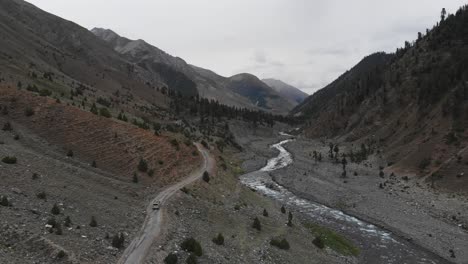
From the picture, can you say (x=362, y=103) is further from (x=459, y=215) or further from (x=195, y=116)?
(x=459, y=215)

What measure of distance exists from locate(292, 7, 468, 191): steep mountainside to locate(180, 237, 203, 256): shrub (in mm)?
46319

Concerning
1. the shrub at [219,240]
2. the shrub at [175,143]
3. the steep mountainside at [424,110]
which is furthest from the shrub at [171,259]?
the steep mountainside at [424,110]

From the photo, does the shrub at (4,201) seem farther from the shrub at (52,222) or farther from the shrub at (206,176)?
the shrub at (206,176)

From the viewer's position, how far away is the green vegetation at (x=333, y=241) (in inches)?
1590

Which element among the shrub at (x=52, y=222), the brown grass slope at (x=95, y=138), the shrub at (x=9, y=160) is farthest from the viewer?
the brown grass slope at (x=95, y=138)

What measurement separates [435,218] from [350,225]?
1086cm

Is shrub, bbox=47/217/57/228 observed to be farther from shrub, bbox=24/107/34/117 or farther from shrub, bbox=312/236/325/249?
shrub, bbox=312/236/325/249

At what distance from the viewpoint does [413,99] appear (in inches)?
4651

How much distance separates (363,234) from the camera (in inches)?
1859

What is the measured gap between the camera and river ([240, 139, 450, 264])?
39719mm

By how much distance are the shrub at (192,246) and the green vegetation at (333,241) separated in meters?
15.0

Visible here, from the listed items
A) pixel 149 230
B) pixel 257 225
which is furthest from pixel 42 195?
pixel 257 225

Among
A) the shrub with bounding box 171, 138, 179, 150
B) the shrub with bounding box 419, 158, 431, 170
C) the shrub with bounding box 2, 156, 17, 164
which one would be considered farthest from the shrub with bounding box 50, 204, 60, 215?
the shrub with bounding box 419, 158, 431, 170

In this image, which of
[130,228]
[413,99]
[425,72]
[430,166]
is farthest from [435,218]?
[425,72]
